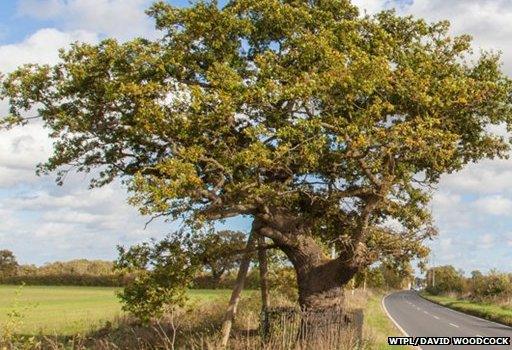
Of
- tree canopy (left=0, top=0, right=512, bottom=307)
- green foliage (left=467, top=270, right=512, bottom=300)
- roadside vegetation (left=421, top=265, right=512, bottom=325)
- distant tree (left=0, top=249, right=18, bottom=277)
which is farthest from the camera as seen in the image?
distant tree (left=0, top=249, right=18, bottom=277)

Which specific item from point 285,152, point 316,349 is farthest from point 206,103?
point 316,349

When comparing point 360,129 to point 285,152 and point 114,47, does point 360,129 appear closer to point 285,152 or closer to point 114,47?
point 285,152

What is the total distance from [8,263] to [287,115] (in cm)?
10668

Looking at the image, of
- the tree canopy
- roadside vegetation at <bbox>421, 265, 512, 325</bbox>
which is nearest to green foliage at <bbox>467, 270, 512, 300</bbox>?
roadside vegetation at <bbox>421, 265, 512, 325</bbox>

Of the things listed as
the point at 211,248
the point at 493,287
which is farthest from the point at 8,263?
the point at 211,248

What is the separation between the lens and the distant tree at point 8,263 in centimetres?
10351

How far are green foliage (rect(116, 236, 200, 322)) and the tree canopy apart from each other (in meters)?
1.76

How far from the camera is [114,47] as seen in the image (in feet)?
59.6

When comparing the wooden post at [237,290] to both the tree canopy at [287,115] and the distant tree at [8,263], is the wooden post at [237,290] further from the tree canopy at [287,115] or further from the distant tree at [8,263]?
the distant tree at [8,263]

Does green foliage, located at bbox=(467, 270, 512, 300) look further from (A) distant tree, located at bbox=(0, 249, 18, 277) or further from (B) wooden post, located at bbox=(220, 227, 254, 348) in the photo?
(A) distant tree, located at bbox=(0, 249, 18, 277)

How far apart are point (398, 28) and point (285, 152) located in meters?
7.33

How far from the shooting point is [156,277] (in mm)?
18469

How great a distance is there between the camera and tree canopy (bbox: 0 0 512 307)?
53.4 ft

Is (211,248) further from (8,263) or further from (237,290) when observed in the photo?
(8,263)
